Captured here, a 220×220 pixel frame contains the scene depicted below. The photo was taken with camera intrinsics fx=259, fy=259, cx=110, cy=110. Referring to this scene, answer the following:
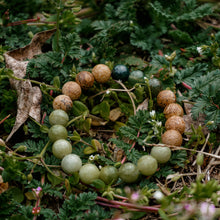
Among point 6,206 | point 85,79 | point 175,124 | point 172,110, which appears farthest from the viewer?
point 85,79

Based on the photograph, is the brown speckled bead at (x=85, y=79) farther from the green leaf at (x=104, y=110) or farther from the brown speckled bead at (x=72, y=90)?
the green leaf at (x=104, y=110)

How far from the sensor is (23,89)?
2508 millimetres

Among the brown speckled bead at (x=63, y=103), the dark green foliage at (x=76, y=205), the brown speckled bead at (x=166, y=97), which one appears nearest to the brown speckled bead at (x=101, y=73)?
the brown speckled bead at (x=63, y=103)

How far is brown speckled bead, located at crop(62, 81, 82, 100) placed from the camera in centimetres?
241

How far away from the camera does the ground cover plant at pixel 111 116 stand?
192cm

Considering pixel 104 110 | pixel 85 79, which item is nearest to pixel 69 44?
pixel 85 79

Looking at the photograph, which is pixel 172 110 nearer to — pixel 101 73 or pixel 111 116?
pixel 111 116

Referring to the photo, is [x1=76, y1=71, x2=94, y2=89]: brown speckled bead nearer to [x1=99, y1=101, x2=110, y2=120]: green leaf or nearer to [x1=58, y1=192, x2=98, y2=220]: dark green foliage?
[x1=99, y1=101, x2=110, y2=120]: green leaf

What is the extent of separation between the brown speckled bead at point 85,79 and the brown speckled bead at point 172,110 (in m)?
0.76

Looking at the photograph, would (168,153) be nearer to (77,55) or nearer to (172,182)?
(172,182)

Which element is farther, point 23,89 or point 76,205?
point 23,89

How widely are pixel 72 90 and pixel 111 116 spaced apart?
47 cm

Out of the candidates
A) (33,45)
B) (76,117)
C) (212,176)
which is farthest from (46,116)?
(212,176)

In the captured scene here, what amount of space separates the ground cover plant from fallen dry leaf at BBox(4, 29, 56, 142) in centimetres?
1
